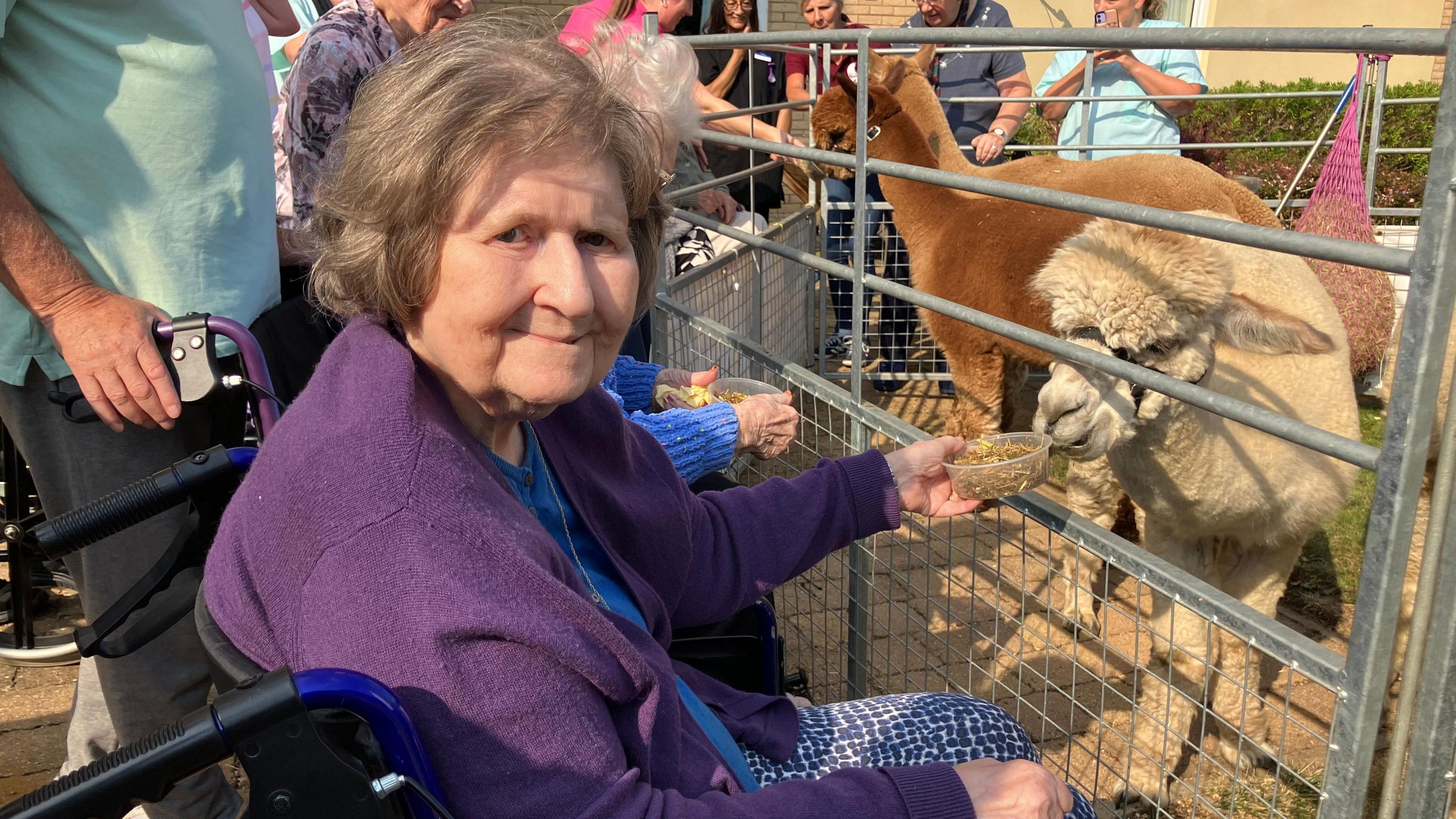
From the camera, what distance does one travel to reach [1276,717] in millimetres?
3123

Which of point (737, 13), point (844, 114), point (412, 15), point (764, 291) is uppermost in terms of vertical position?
point (737, 13)

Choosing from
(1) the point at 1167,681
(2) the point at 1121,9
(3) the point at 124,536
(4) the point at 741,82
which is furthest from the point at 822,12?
(3) the point at 124,536

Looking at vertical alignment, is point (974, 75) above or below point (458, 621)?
above

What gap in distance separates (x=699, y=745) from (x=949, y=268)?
341 cm

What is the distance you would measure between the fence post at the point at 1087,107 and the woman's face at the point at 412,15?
3.96 m

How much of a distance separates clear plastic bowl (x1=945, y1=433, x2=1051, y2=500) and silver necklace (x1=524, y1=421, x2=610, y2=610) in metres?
0.75

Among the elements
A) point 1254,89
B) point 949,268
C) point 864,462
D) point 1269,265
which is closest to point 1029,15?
point 1254,89

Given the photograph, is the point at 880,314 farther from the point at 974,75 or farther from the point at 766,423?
the point at 766,423

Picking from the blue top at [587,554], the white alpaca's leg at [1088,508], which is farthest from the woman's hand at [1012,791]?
the white alpaca's leg at [1088,508]

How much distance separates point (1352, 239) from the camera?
182 inches

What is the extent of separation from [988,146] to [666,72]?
12.4 ft

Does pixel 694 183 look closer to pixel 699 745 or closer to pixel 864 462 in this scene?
pixel 864 462

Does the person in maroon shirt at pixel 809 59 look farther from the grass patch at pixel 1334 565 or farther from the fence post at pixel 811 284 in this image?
the grass patch at pixel 1334 565

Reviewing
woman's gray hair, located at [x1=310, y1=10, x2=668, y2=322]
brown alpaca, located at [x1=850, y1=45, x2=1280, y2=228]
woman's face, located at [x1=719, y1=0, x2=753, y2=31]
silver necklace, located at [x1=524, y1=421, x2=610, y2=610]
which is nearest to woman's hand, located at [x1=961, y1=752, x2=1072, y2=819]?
silver necklace, located at [x1=524, y1=421, x2=610, y2=610]
